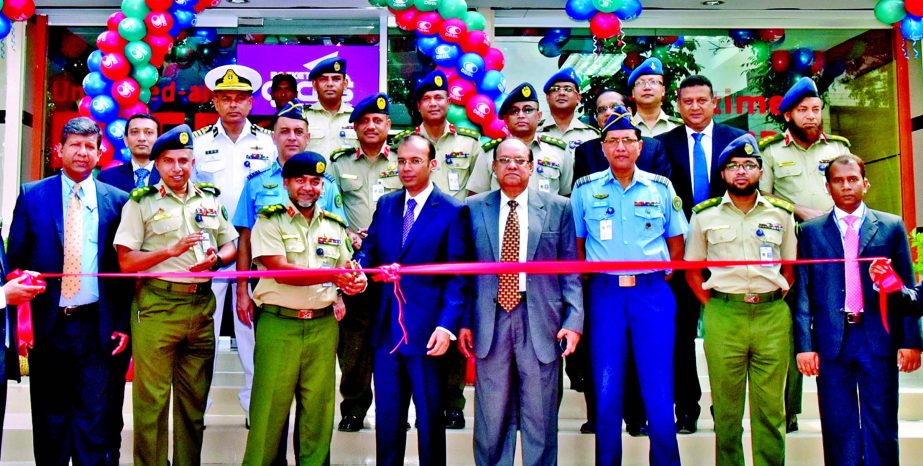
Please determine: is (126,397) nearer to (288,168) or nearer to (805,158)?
(288,168)

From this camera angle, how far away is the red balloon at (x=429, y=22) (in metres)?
6.96

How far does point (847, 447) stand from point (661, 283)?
1299mm

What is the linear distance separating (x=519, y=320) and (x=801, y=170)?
2222mm

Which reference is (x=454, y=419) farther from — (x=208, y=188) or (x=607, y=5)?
(x=607, y=5)

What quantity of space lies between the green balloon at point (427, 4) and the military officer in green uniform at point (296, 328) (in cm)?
318

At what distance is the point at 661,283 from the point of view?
13.7ft

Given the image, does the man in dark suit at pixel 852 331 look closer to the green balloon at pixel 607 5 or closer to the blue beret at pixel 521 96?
the blue beret at pixel 521 96

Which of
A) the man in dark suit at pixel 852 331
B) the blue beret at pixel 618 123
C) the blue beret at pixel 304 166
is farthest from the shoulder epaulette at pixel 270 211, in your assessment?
the man in dark suit at pixel 852 331

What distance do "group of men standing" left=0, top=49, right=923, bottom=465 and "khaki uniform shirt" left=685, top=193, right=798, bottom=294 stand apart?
0.4 inches

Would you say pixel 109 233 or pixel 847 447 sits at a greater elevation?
pixel 109 233

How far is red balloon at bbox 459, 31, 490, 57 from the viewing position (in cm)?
693

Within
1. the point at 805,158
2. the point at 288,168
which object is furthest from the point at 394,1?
the point at 805,158

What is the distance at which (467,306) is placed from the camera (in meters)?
4.19

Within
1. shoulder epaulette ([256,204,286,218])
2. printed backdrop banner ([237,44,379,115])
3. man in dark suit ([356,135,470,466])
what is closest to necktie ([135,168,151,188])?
shoulder epaulette ([256,204,286,218])
